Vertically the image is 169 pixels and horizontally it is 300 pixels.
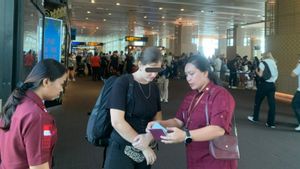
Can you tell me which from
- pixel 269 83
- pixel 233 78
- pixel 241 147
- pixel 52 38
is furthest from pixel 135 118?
pixel 233 78

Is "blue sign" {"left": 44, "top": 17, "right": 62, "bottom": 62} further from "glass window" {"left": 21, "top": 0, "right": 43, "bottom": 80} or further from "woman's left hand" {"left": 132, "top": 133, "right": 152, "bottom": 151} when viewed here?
"woman's left hand" {"left": 132, "top": 133, "right": 152, "bottom": 151}

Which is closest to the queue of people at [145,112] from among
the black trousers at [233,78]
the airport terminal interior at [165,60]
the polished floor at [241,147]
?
the airport terminal interior at [165,60]

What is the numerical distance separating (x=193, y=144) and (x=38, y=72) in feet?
3.38

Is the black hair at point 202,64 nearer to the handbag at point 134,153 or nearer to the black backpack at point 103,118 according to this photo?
the black backpack at point 103,118

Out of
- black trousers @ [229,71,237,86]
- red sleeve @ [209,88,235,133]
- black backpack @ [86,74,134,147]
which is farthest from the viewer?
black trousers @ [229,71,237,86]

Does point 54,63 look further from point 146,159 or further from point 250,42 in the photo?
point 250,42

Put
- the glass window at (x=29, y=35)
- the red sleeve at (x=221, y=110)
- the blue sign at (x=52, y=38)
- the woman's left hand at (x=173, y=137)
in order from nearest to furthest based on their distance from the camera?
the woman's left hand at (x=173, y=137) → the red sleeve at (x=221, y=110) → the glass window at (x=29, y=35) → the blue sign at (x=52, y=38)

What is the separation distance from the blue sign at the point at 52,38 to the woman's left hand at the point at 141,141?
6008 millimetres

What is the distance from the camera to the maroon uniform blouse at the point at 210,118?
216 centimetres

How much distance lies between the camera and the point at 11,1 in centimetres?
280

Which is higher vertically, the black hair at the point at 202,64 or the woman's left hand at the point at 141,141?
the black hair at the point at 202,64

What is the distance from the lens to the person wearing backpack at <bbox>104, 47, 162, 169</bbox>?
229 centimetres

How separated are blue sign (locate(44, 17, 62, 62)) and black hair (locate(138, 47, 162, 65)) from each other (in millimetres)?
5911

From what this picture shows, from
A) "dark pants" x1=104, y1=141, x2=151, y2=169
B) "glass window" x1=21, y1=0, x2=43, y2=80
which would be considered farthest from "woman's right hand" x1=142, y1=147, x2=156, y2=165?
"glass window" x1=21, y1=0, x2=43, y2=80
